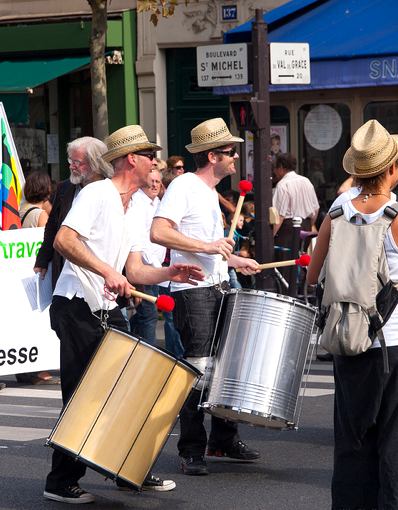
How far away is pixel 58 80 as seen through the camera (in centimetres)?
2003

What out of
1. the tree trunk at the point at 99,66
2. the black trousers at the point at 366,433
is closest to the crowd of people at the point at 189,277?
the black trousers at the point at 366,433

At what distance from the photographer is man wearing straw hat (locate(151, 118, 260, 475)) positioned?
7223 mm

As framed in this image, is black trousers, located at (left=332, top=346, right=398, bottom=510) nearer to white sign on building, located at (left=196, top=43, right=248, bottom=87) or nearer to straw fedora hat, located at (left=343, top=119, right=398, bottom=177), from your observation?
straw fedora hat, located at (left=343, top=119, right=398, bottom=177)

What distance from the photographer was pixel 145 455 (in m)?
6.23

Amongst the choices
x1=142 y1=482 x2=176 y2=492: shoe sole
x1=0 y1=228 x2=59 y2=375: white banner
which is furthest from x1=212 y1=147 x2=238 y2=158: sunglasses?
x1=0 y1=228 x2=59 y2=375: white banner

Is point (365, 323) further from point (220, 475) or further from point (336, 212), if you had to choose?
point (220, 475)

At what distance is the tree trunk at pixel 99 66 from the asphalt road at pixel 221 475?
24.5 feet

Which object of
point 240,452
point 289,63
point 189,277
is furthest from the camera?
point 289,63

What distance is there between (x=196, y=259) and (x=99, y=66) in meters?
9.40

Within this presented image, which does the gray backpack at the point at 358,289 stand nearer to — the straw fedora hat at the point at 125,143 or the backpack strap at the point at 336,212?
the backpack strap at the point at 336,212

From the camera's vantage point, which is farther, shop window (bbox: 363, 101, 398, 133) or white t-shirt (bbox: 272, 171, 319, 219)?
shop window (bbox: 363, 101, 398, 133)

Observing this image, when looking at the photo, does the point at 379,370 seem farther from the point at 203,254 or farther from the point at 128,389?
the point at 203,254

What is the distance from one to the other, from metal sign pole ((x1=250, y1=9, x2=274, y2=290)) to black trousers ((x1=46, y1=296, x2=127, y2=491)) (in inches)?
239

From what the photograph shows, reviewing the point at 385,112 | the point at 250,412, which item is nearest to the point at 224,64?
the point at 385,112
